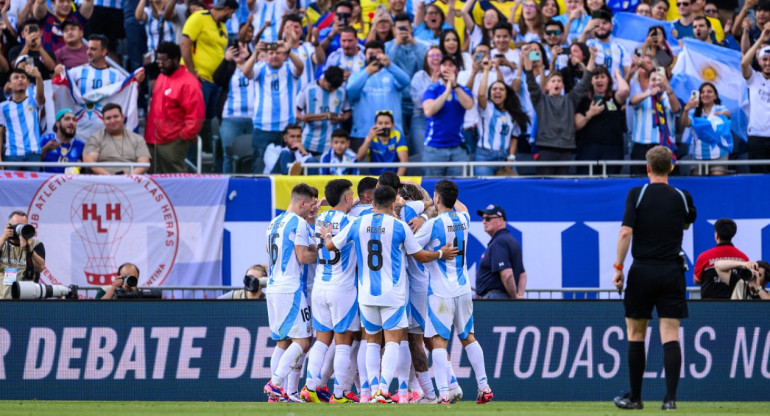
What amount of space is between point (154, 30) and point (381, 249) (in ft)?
31.7

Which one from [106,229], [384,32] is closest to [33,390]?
[106,229]

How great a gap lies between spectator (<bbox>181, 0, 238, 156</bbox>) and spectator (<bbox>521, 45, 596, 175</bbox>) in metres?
4.99

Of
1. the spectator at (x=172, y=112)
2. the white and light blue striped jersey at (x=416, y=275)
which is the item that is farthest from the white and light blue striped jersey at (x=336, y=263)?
the spectator at (x=172, y=112)

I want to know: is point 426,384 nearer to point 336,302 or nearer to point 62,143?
point 336,302

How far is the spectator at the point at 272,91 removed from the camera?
1762cm

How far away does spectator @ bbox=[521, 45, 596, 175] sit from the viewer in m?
17.1

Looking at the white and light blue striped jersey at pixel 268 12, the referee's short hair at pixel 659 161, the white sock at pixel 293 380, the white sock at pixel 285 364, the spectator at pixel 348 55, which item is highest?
the white and light blue striped jersey at pixel 268 12

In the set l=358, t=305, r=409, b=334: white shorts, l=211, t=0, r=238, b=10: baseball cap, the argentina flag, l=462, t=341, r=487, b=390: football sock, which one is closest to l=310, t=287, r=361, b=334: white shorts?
l=358, t=305, r=409, b=334: white shorts

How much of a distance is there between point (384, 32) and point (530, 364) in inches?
271

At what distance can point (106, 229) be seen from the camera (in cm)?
1650

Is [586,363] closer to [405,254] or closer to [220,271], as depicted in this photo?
[405,254]

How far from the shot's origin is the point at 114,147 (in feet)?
56.0

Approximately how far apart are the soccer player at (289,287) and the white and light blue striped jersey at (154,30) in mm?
8131

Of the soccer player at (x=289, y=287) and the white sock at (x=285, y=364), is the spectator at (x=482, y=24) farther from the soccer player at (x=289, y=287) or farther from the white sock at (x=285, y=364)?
the white sock at (x=285, y=364)
